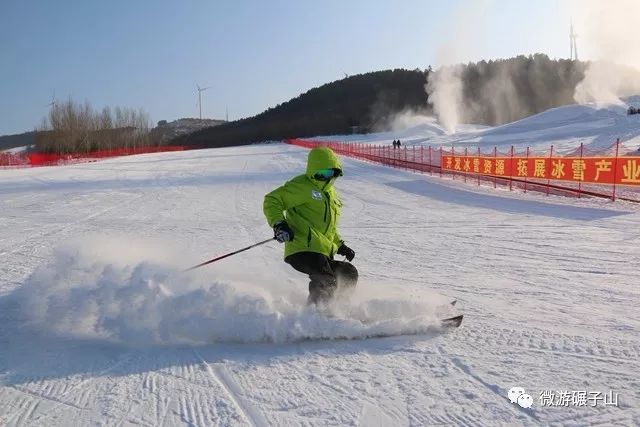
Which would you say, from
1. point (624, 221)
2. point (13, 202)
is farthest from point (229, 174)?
point (624, 221)

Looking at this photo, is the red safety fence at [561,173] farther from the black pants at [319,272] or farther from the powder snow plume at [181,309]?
the black pants at [319,272]

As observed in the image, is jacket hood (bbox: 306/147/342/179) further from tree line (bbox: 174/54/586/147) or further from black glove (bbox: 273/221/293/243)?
tree line (bbox: 174/54/586/147)

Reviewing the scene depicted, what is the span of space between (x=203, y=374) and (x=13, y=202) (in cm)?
1555

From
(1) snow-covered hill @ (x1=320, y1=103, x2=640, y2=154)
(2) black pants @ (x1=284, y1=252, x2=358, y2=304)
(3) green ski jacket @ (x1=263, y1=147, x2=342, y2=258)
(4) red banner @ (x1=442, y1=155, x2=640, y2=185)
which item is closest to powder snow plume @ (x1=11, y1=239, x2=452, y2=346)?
(2) black pants @ (x1=284, y1=252, x2=358, y2=304)

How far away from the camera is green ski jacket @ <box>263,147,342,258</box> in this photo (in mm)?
4555

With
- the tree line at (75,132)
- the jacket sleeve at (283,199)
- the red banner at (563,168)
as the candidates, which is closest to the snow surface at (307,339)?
the jacket sleeve at (283,199)

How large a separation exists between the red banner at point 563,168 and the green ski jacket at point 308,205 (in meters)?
11.8

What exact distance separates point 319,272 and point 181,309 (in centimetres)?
114

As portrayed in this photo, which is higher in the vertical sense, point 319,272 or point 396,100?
point 396,100

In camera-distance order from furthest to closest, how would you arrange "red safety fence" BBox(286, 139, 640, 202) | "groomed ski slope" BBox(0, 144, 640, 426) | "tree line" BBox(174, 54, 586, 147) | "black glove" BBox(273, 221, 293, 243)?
"tree line" BBox(174, 54, 586, 147) → "red safety fence" BBox(286, 139, 640, 202) → "black glove" BBox(273, 221, 293, 243) → "groomed ski slope" BBox(0, 144, 640, 426)

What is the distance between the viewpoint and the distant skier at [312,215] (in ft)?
14.9

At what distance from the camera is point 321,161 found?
454 cm

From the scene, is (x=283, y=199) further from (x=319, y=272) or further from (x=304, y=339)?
(x=304, y=339)

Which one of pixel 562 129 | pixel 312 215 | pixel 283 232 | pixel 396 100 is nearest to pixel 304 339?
pixel 283 232
